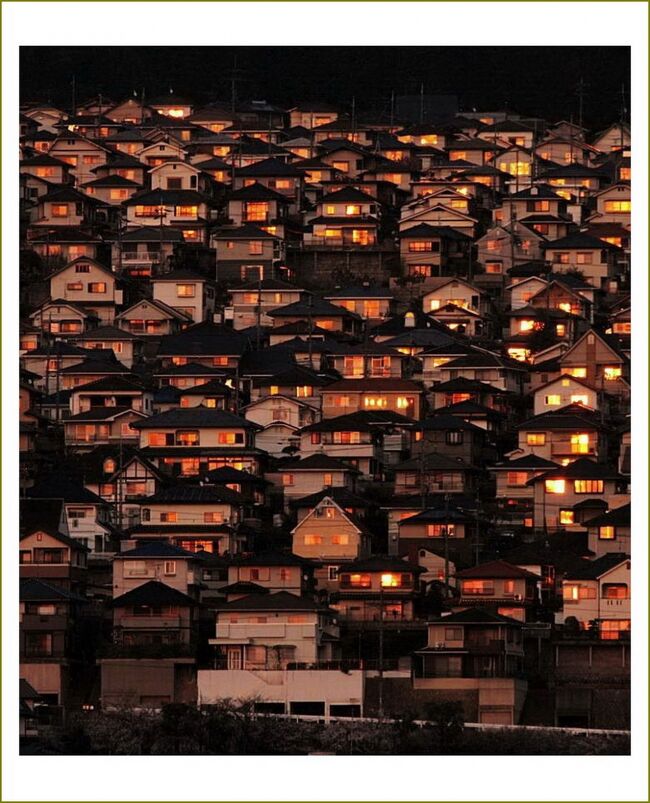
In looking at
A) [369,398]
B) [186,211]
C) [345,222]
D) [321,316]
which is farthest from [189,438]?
[186,211]

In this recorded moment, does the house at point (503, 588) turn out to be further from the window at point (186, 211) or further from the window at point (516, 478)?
the window at point (186, 211)

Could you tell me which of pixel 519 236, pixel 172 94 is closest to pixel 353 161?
pixel 519 236

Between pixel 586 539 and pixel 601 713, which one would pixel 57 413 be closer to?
pixel 586 539

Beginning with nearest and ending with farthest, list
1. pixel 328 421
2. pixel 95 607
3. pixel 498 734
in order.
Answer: pixel 498 734 → pixel 95 607 → pixel 328 421

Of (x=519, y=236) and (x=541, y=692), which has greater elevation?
(x=519, y=236)

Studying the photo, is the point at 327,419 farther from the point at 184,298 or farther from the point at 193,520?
the point at 184,298

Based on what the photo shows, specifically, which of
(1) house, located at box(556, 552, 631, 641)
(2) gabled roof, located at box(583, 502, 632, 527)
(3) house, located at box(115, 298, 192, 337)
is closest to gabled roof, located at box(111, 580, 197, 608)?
(1) house, located at box(556, 552, 631, 641)

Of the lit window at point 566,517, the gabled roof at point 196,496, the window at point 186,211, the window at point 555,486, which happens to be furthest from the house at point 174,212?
the lit window at point 566,517
